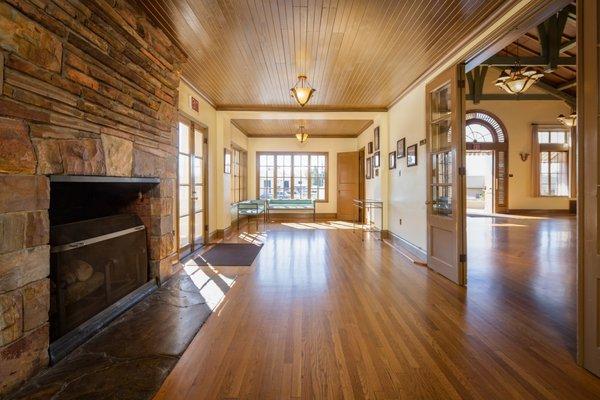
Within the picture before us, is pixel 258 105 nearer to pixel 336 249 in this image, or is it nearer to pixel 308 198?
pixel 336 249

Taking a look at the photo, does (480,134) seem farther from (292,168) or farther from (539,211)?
(292,168)

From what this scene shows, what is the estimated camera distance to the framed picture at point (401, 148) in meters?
5.47

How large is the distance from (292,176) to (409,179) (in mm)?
5518

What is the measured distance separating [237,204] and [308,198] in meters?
2.93

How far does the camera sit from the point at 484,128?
10.7 m

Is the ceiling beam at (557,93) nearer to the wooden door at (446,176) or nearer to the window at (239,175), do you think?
the wooden door at (446,176)

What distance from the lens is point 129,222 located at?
2.98 metres

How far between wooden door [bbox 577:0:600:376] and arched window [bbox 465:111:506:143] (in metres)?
9.68

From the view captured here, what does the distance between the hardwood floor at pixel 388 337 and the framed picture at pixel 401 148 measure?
222cm

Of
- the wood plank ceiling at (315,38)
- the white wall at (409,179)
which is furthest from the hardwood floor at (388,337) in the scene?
the wood plank ceiling at (315,38)

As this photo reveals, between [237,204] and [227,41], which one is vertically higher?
[227,41]

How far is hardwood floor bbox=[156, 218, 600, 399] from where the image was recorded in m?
1.75

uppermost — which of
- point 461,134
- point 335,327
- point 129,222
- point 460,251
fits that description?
point 461,134

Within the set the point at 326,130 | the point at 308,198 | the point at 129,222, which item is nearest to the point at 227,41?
the point at 129,222
